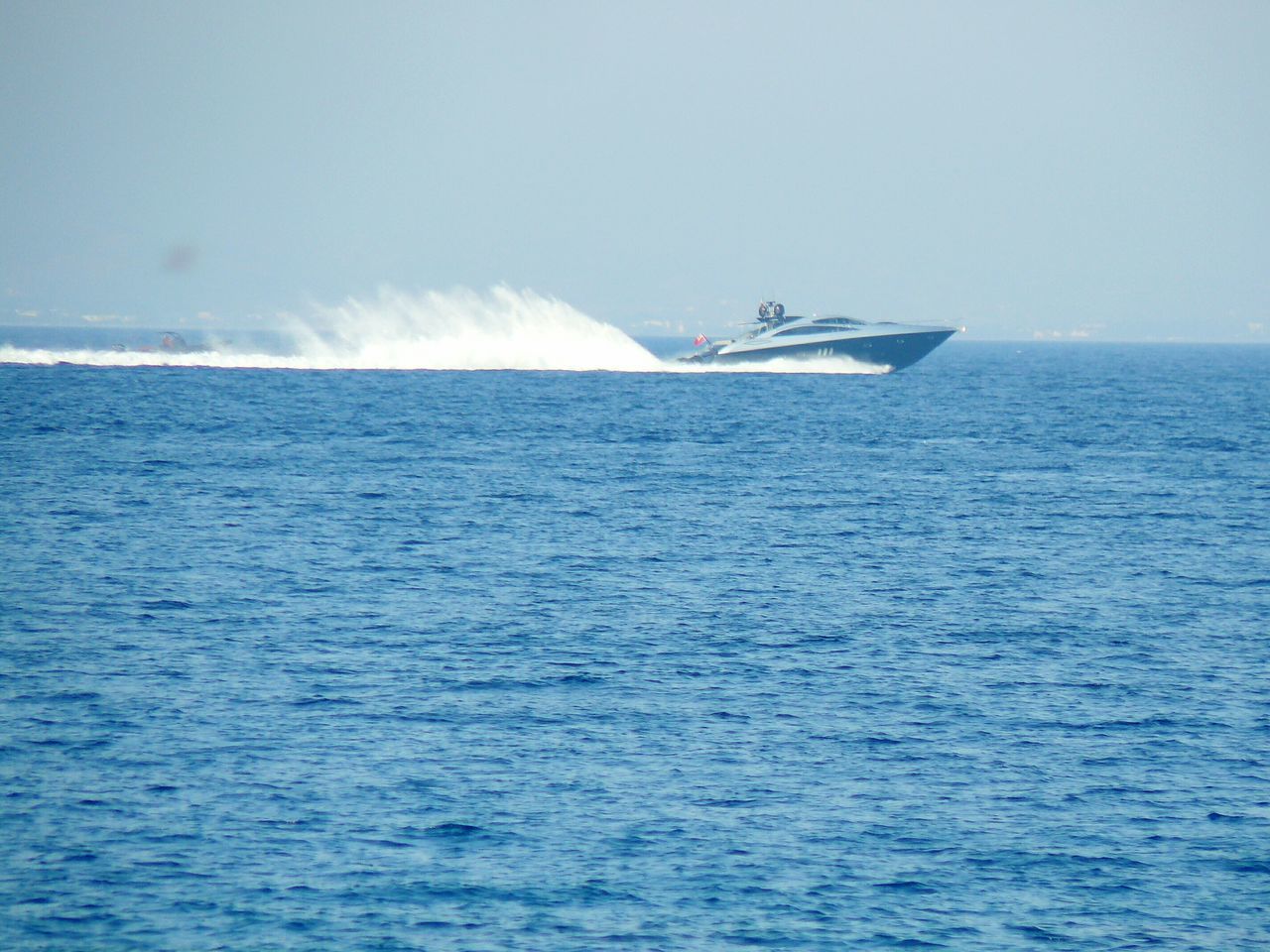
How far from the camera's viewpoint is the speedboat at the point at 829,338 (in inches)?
4870

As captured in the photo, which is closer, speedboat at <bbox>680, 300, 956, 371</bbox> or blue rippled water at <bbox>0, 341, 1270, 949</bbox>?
blue rippled water at <bbox>0, 341, 1270, 949</bbox>

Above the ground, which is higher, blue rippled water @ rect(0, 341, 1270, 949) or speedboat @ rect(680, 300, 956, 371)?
speedboat @ rect(680, 300, 956, 371)

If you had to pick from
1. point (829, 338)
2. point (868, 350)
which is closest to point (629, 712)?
point (829, 338)

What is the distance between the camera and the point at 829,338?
12344cm

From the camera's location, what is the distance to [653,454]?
7206 cm

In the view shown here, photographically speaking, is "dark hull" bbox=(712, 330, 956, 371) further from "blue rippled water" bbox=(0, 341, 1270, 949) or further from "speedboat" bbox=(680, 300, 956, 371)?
"blue rippled water" bbox=(0, 341, 1270, 949)

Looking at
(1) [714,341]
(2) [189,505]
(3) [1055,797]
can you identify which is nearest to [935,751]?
(3) [1055,797]

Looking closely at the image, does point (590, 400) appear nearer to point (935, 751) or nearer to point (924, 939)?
point (935, 751)

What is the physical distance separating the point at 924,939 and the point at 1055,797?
5815mm

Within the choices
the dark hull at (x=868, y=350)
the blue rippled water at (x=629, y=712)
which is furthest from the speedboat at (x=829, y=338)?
the blue rippled water at (x=629, y=712)

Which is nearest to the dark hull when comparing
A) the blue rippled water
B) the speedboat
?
the speedboat

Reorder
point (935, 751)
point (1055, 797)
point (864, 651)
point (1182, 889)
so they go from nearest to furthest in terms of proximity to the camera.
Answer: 1. point (1182, 889)
2. point (1055, 797)
3. point (935, 751)
4. point (864, 651)

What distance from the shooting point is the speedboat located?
124 m

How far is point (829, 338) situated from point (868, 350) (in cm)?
480
